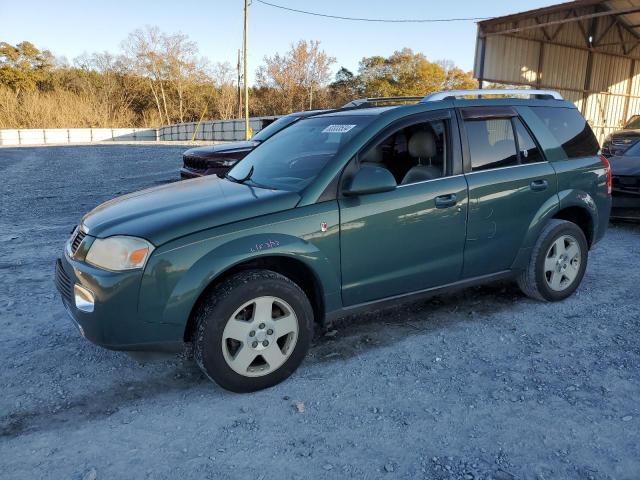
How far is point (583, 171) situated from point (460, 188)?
1.51 meters

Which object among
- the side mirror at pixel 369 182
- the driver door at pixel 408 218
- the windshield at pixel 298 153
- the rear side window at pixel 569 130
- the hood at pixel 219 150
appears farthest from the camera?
the hood at pixel 219 150

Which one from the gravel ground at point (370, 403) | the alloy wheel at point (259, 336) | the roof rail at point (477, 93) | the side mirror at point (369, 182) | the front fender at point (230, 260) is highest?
the roof rail at point (477, 93)

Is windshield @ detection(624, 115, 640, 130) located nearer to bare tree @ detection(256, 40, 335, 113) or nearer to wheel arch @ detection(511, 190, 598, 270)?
wheel arch @ detection(511, 190, 598, 270)

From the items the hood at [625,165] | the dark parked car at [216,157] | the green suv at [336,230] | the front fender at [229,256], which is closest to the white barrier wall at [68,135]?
the dark parked car at [216,157]

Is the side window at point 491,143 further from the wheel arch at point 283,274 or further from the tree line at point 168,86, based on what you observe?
the tree line at point 168,86

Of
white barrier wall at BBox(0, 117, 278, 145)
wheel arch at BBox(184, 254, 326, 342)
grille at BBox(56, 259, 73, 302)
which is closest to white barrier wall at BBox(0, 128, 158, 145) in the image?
white barrier wall at BBox(0, 117, 278, 145)

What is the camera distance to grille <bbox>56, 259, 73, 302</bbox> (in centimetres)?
315

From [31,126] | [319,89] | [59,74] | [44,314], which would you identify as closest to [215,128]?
[319,89]

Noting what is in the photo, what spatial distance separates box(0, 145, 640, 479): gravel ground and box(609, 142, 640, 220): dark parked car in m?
3.30

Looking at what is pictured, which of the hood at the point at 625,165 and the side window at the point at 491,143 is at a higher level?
the side window at the point at 491,143

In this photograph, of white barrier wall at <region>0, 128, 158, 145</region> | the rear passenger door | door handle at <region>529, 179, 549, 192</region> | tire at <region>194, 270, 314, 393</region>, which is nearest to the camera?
tire at <region>194, 270, 314, 393</region>

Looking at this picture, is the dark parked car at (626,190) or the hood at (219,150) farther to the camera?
the hood at (219,150)

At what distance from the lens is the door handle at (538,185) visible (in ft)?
13.8

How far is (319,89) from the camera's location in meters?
53.9
